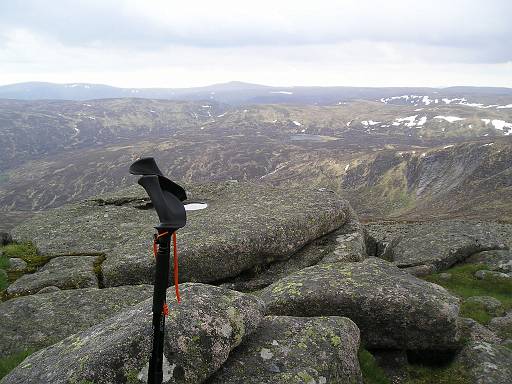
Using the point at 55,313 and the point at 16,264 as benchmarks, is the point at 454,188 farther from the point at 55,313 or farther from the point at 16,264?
the point at 55,313

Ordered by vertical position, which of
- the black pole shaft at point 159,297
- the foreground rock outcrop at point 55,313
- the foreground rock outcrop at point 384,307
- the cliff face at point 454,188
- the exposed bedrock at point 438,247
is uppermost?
the black pole shaft at point 159,297

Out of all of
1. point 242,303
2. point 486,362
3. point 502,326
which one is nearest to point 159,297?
point 242,303

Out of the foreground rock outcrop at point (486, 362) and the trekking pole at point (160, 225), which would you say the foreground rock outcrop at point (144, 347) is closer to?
the trekking pole at point (160, 225)

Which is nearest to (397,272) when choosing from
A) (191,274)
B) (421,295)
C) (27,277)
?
(421,295)

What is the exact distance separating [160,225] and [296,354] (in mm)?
6038

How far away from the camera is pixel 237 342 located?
10375mm

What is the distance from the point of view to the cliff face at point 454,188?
103 metres

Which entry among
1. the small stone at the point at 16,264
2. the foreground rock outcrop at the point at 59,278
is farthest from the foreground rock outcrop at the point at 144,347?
the small stone at the point at 16,264

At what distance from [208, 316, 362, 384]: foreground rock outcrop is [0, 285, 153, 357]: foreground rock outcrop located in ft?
22.6

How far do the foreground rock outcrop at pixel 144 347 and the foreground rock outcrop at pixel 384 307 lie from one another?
339 cm

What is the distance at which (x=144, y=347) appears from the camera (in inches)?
362

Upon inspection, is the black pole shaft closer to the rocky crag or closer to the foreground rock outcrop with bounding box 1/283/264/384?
the foreground rock outcrop with bounding box 1/283/264/384

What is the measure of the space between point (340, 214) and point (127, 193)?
16036 millimetres

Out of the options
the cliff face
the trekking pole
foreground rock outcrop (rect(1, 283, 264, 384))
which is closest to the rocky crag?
foreground rock outcrop (rect(1, 283, 264, 384))
